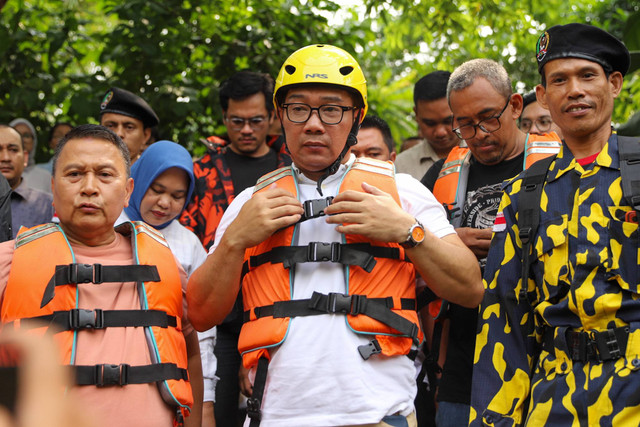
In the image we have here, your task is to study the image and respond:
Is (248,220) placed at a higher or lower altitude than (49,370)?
higher

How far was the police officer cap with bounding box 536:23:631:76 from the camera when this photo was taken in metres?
3.81

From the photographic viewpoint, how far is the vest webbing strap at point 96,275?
3.66 metres

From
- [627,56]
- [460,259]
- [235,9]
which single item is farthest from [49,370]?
[235,9]

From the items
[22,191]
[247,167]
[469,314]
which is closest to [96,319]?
[469,314]

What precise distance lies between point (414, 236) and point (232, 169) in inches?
110

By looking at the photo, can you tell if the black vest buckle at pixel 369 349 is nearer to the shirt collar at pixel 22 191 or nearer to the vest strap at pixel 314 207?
the vest strap at pixel 314 207

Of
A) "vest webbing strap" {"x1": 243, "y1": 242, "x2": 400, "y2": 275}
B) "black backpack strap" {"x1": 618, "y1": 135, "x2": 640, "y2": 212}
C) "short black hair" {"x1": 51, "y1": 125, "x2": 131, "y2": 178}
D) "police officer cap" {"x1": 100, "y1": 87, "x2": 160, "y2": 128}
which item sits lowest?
"vest webbing strap" {"x1": 243, "y1": 242, "x2": 400, "y2": 275}

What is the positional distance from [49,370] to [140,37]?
24.1 feet

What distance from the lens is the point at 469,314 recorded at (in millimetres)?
4664

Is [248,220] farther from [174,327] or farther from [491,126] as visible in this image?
[491,126]

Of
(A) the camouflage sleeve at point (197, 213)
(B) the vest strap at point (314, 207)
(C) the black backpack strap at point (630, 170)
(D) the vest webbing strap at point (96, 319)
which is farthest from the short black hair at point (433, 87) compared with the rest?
(D) the vest webbing strap at point (96, 319)

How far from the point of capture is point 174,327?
3.90 m

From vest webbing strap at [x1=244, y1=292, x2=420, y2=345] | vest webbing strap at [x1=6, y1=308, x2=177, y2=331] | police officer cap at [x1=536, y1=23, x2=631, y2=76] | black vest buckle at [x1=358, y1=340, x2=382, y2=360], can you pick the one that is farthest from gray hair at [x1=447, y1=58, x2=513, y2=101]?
vest webbing strap at [x1=6, y1=308, x2=177, y2=331]

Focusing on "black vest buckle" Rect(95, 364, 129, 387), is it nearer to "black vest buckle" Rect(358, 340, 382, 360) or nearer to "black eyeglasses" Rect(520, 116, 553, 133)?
"black vest buckle" Rect(358, 340, 382, 360)
